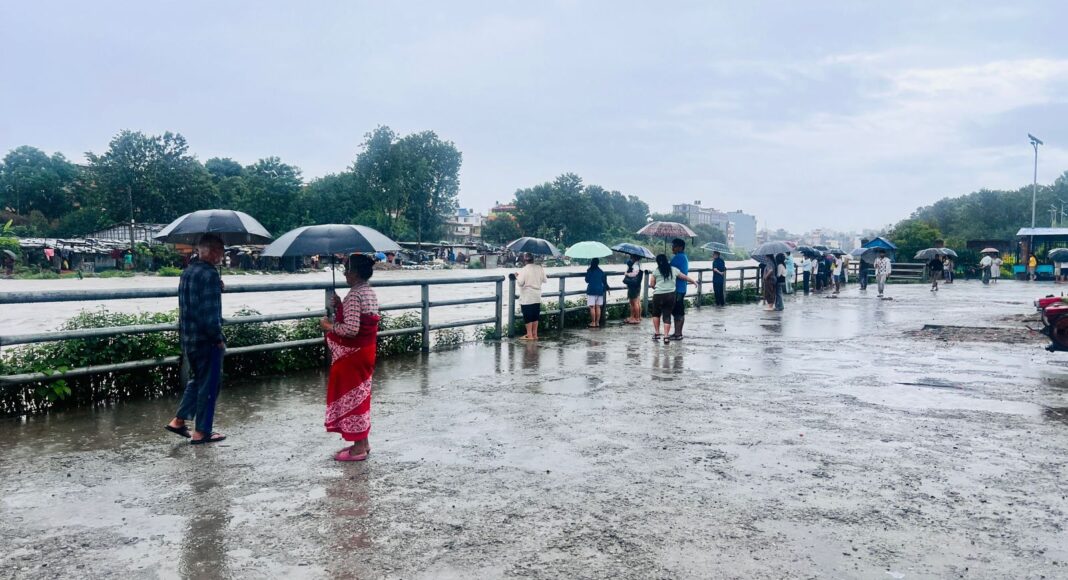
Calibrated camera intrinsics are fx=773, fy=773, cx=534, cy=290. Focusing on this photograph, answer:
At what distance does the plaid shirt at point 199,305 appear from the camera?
596 centimetres

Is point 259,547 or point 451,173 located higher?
point 451,173

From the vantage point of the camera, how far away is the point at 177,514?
4.45 m

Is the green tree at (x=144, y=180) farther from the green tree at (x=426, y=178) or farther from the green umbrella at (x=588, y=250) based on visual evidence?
the green umbrella at (x=588, y=250)

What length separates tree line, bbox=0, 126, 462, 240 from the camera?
69.2m

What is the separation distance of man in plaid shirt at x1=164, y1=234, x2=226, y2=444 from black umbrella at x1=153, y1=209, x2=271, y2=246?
2.35 feet

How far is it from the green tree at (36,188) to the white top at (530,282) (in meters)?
80.5

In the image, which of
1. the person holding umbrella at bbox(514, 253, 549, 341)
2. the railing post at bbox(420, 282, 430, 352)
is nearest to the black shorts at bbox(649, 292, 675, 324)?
the person holding umbrella at bbox(514, 253, 549, 341)

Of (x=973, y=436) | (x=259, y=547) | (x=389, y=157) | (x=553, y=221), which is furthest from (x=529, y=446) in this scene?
(x=553, y=221)

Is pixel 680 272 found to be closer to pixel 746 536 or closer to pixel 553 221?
pixel 746 536

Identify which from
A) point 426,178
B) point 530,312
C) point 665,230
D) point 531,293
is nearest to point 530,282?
point 531,293

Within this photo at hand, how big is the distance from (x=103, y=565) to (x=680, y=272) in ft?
34.7

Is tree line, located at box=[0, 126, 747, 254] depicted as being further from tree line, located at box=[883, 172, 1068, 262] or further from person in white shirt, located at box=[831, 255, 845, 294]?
person in white shirt, located at box=[831, 255, 845, 294]

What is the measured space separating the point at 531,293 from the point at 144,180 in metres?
66.3

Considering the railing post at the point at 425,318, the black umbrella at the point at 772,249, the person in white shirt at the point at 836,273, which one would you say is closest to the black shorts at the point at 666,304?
the railing post at the point at 425,318
